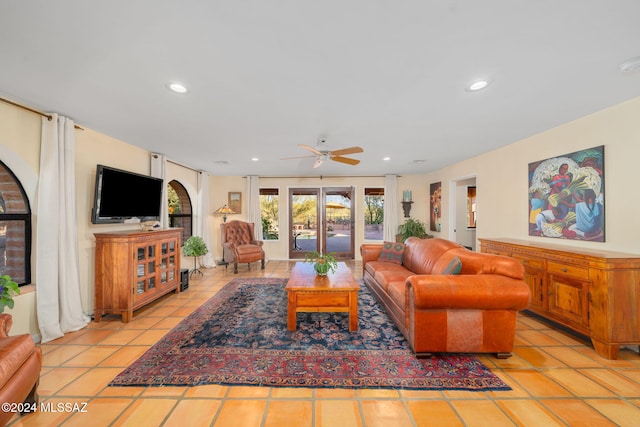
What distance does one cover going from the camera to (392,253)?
4129 mm

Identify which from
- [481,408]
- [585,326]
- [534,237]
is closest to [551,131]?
[534,237]

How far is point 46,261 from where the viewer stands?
8.38 feet

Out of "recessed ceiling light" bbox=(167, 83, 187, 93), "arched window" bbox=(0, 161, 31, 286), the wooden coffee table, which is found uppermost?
"recessed ceiling light" bbox=(167, 83, 187, 93)

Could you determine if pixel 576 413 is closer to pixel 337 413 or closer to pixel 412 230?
pixel 337 413

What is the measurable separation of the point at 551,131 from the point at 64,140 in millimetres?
5895

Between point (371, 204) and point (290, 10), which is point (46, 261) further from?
point (371, 204)

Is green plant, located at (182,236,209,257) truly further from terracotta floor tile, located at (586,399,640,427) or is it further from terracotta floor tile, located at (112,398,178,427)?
terracotta floor tile, located at (586,399,640,427)

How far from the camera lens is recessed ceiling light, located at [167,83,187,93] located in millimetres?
2049

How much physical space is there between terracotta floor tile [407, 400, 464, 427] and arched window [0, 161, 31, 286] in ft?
12.8

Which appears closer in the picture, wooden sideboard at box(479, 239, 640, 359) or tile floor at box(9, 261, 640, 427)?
tile floor at box(9, 261, 640, 427)

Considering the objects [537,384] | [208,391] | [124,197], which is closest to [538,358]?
[537,384]

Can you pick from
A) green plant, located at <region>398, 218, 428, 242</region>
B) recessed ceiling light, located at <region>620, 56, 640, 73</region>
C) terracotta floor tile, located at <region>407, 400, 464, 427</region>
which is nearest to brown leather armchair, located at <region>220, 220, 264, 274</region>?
green plant, located at <region>398, 218, 428, 242</region>

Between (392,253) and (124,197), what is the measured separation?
4.16 meters

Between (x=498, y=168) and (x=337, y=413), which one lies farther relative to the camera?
(x=498, y=168)
